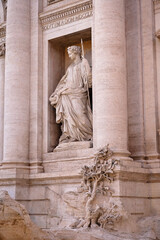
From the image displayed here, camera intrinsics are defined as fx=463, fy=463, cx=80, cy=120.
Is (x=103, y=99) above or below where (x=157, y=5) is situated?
below

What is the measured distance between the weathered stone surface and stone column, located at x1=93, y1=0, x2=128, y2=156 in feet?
12.5

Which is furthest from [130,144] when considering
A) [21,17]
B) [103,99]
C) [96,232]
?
[21,17]

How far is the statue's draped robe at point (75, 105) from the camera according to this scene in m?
16.3

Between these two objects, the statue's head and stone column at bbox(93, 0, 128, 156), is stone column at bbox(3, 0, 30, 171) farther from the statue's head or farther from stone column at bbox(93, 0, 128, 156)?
stone column at bbox(93, 0, 128, 156)

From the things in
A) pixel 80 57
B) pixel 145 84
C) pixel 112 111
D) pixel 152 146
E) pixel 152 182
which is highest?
pixel 80 57

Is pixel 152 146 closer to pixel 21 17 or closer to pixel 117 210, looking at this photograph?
pixel 117 210

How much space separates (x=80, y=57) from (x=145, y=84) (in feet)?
10.0

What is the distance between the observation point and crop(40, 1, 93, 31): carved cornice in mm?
16750

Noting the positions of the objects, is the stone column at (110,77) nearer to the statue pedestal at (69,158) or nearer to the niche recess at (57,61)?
the statue pedestal at (69,158)

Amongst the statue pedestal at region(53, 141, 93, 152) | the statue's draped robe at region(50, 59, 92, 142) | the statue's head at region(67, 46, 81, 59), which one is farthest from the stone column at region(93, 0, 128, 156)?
the statue's head at region(67, 46, 81, 59)

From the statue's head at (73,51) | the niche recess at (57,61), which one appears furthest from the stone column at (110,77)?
the niche recess at (57,61)

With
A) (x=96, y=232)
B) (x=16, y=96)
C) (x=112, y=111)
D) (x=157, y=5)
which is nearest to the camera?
(x=96, y=232)

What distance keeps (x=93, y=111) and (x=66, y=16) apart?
4.16m

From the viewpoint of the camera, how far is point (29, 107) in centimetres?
1742
